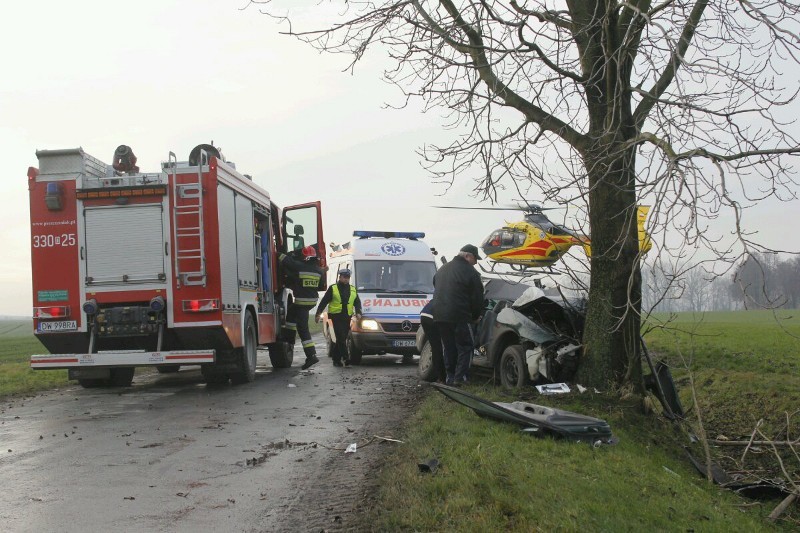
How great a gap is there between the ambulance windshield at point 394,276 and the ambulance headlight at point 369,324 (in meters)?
0.91

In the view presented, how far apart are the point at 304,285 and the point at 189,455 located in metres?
8.81

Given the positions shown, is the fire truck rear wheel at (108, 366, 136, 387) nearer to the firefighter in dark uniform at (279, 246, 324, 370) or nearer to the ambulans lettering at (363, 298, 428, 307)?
the firefighter in dark uniform at (279, 246, 324, 370)

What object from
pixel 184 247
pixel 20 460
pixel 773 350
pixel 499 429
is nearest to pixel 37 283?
pixel 184 247

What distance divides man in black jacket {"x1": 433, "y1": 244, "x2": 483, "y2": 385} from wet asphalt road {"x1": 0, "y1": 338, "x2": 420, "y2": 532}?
3.45ft

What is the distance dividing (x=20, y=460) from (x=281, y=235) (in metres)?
10.1

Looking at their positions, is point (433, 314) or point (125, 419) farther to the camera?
point (433, 314)

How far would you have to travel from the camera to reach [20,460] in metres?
7.10

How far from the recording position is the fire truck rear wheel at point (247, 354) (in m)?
13.1

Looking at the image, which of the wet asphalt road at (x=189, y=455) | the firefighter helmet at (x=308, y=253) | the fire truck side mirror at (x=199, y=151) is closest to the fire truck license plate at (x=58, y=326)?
the wet asphalt road at (x=189, y=455)

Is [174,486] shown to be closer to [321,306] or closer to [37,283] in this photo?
[37,283]

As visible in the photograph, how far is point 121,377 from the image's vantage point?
13.9m

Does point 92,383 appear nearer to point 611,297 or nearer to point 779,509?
point 611,297

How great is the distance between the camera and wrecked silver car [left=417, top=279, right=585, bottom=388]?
1016 centimetres

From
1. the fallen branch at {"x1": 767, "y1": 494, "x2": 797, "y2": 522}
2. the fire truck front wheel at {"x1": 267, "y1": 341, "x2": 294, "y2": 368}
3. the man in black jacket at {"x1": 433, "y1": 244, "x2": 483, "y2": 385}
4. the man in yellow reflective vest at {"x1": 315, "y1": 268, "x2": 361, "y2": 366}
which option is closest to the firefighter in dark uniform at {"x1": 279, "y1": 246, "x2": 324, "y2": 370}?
the man in yellow reflective vest at {"x1": 315, "y1": 268, "x2": 361, "y2": 366}
